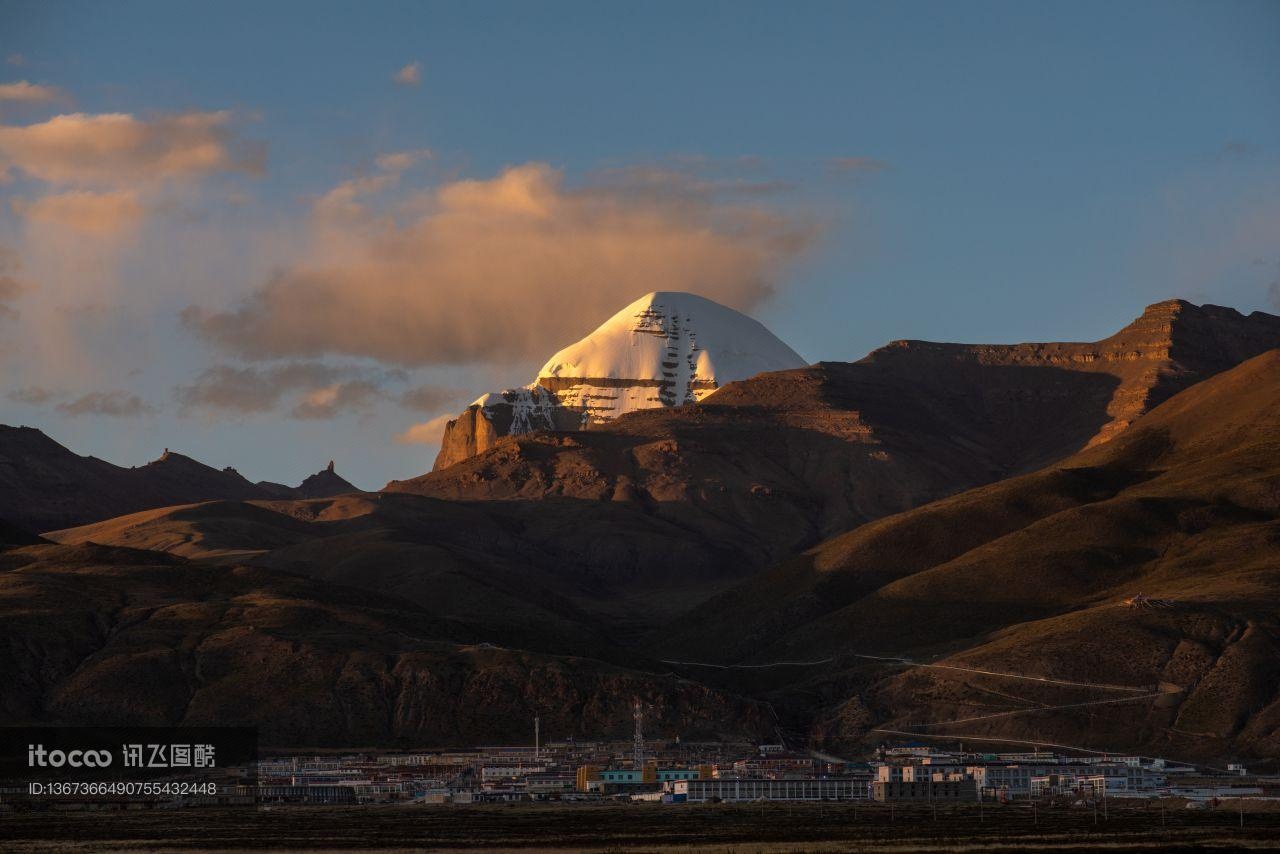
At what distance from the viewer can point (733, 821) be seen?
157875mm

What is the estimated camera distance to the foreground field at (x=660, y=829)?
424 ft

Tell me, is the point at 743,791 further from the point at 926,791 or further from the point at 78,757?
the point at 78,757

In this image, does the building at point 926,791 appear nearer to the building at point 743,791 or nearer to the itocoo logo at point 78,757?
the building at point 743,791

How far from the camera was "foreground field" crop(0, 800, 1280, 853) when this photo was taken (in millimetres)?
129375

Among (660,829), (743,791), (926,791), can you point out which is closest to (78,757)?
(743,791)

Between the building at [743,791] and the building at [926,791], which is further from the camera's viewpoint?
the building at [743,791]

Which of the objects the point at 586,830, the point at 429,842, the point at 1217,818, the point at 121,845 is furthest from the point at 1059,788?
the point at 121,845

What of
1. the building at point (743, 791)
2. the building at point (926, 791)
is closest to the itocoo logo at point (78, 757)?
the building at point (743, 791)

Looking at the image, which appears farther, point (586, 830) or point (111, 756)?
point (111, 756)

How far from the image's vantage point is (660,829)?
14662 cm

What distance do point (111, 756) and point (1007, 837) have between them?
86883mm

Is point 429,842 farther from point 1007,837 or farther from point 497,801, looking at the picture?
point 497,801

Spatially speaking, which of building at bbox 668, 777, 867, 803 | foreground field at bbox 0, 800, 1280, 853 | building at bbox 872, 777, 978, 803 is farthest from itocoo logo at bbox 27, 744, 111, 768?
building at bbox 872, 777, 978, 803

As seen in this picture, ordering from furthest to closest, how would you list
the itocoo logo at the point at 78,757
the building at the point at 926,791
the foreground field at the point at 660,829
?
the building at the point at 926,791 < the itocoo logo at the point at 78,757 < the foreground field at the point at 660,829
